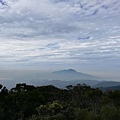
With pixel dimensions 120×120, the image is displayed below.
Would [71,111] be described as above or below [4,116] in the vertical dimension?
above

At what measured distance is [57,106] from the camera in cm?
1820

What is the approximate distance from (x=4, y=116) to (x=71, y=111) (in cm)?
720

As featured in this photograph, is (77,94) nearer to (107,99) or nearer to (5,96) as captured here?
(107,99)

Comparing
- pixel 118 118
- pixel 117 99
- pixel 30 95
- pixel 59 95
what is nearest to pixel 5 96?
pixel 30 95

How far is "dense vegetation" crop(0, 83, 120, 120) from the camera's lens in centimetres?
1305

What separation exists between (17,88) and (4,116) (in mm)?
10014

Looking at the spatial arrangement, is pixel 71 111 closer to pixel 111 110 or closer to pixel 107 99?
pixel 111 110

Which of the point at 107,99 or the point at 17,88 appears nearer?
the point at 107,99

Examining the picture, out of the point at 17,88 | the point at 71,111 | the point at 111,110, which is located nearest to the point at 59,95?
the point at 17,88

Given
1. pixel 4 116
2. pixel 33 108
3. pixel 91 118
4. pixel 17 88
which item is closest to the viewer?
pixel 91 118

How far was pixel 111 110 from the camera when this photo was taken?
1227 cm

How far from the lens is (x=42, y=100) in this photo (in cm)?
2520

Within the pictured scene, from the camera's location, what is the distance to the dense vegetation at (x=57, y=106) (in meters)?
13.0

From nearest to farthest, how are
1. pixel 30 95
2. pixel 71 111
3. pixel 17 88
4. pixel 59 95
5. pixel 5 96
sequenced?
pixel 71 111 → pixel 5 96 → pixel 30 95 → pixel 17 88 → pixel 59 95
